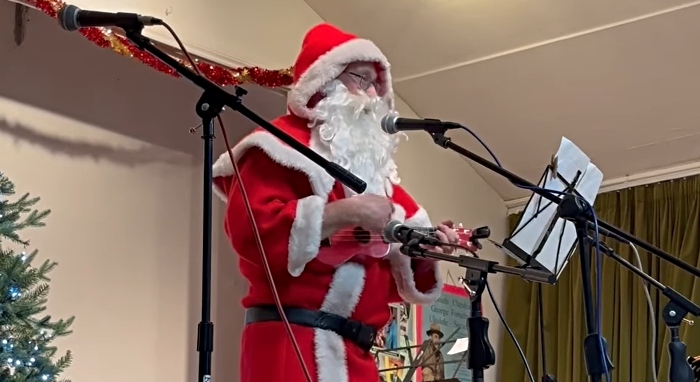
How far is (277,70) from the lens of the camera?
107 inches

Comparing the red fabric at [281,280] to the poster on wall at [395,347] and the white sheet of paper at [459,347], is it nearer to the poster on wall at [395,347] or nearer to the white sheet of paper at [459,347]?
the poster on wall at [395,347]

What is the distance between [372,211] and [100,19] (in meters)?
0.50

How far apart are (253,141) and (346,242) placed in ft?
0.80

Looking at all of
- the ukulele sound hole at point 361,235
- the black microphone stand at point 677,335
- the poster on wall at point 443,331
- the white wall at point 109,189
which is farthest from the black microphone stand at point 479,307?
the poster on wall at point 443,331

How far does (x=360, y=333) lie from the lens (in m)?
1.63

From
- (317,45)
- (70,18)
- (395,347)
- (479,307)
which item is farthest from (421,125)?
(395,347)

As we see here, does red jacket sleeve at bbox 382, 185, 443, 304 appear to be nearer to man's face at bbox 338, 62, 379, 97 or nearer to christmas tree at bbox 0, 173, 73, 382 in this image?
man's face at bbox 338, 62, 379, 97

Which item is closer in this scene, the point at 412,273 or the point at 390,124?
the point at 390,124

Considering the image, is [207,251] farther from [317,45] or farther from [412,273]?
Answer: [317,45]

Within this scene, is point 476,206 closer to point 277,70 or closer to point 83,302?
point 277,70

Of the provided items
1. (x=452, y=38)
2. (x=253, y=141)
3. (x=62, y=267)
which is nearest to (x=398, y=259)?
(x=253, y=141)

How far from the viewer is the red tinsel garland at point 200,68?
2.23 metres

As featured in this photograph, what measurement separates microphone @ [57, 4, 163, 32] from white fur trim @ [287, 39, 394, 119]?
19.3 inches

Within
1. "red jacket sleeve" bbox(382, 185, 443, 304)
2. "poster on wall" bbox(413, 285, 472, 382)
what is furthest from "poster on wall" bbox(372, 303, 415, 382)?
"red jacket sleeve" bbox(382, 185, 443, 304)
